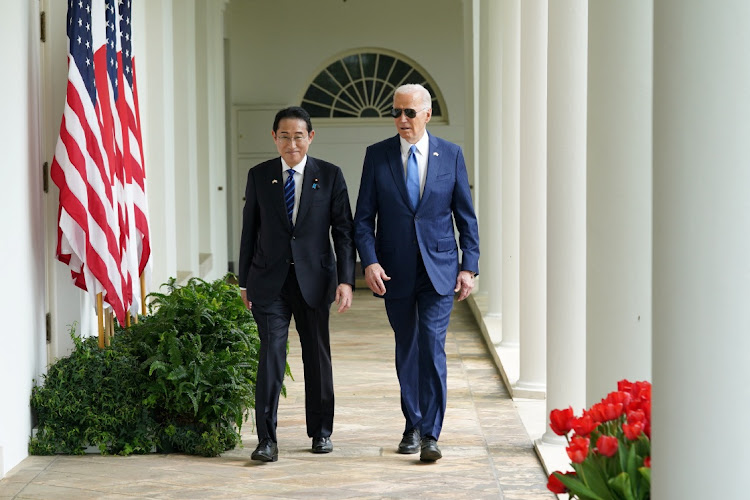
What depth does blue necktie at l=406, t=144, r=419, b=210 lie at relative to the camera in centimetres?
593

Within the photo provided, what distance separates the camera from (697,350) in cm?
254

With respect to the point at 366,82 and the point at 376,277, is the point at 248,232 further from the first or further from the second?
the point at 366,82

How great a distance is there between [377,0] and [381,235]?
508 inches

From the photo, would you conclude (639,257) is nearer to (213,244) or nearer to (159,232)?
(159,232)

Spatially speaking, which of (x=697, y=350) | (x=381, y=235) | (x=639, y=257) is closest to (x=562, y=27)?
(x=381, y=235)

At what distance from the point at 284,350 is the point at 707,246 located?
11.9ft

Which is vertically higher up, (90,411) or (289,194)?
(289,194)

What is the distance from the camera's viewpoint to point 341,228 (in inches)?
236

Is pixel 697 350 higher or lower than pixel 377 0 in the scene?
lower

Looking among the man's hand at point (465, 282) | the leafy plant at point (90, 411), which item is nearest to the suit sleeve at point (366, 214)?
the man's hand at point (465, 282)

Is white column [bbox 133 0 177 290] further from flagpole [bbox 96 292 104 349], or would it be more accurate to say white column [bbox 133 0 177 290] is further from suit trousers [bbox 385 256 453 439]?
suit trousers [bbox 385 256 453 439]

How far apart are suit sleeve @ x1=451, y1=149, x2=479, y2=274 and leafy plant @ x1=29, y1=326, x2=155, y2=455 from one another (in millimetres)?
1942

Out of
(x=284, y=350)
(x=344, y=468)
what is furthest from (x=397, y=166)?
(x=344, y=468)

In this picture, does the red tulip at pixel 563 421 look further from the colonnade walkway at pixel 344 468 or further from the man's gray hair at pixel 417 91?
the man's gray hair at pixel 417 91
